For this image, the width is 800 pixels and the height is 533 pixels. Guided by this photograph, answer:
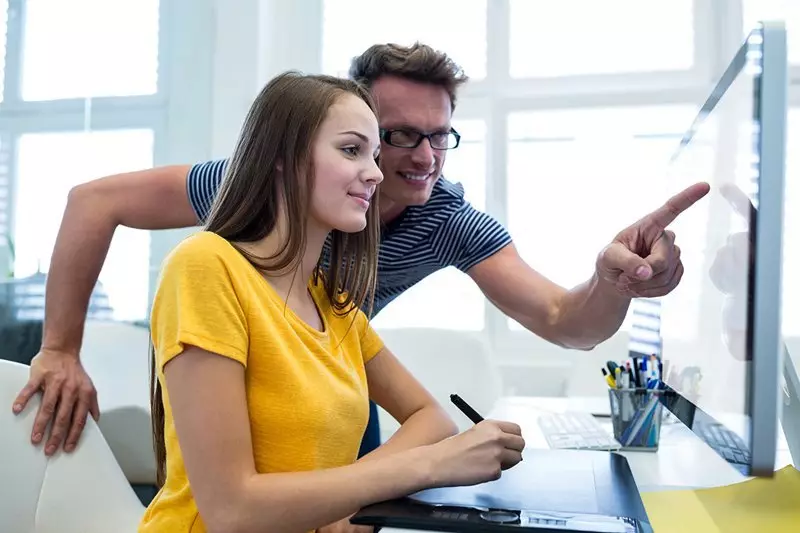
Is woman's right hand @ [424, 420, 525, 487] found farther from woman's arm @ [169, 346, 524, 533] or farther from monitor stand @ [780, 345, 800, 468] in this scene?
monitor stand @ [780, 345, 800, 468]

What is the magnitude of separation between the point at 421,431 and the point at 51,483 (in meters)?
0.59

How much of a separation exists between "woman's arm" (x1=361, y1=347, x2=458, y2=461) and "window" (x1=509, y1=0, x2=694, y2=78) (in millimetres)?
2156

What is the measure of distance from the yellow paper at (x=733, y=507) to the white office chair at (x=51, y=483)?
0.83 meters

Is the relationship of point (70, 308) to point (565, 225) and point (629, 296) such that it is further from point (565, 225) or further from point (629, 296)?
point (565, 225)

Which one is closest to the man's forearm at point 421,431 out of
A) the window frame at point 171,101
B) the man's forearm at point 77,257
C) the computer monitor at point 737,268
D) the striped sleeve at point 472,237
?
the computer monitor at point 737,268

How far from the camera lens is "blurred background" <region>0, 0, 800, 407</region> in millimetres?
2756

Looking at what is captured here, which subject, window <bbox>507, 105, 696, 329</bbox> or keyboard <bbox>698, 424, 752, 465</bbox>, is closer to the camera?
keyboard <bbox>698, 424, 752, 465</bbox>

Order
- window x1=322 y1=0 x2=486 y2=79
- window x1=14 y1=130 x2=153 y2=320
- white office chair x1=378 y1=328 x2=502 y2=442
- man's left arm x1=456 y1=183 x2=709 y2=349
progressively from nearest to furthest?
1. man's left arm x1=456 y1=183 x2=709 y2=349
2. white office chair x1=378 y1=328 x2=502 y2=442
3. window x1=14 y1=130 x2=153 y2=320
4. window x1=322 y1=0 x2=486 y2=79

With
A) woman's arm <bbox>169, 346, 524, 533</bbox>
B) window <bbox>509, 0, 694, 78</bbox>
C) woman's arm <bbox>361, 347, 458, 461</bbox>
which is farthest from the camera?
window <bbox>509, 0, 694, 78</bbox>

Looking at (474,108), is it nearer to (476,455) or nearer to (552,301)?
(552,301)

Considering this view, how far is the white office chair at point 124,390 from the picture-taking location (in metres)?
1.81

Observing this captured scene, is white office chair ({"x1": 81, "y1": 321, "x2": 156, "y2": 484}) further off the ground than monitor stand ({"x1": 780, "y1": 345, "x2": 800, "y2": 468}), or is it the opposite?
monitor stand ({"x1": 780, "y1": 345, "x2": 800, "y2": 468})

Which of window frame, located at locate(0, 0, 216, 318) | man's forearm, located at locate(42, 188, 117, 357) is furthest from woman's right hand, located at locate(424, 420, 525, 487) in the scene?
window frame, located at locate(0, 0, 216, 318)

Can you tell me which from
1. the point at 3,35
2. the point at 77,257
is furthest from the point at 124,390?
the point at 3,35
